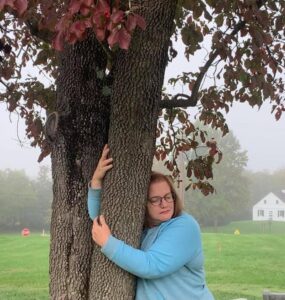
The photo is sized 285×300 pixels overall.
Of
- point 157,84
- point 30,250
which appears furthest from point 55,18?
point 30,250

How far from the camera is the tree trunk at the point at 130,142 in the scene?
7.56ft

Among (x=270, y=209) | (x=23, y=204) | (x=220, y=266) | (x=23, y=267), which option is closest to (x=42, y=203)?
(x=23, y=204)

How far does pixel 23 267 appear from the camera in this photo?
1869cm

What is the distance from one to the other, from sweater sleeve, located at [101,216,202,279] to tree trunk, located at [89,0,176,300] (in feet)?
0.29

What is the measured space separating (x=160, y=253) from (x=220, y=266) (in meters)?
15.4

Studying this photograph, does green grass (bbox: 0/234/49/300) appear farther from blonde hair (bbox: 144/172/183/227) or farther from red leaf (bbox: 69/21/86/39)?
red leaf (bbox: 69/21/86/39)

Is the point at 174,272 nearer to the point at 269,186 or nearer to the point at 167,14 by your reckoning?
the point at 167,14

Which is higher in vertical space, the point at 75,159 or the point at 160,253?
the point at 75,159

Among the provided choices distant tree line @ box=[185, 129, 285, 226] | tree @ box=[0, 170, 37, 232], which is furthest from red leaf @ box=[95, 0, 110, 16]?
distant tree line @ box=[185, 129, 285, 226]

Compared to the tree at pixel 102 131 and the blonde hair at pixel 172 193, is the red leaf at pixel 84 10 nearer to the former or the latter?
the tree at pixel 102 131

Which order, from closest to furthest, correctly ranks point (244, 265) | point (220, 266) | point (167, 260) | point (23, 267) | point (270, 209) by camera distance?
point (167, 260) → point (220, 266) → point (244, 265) → point (23, 267) → point (270, 209)

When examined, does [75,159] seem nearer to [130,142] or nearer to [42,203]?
[130,142]

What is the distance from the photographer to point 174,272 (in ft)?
7.39

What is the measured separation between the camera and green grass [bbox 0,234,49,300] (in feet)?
39.3
